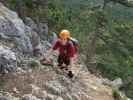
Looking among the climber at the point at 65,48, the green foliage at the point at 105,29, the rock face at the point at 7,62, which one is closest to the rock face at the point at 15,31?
the climber at the point at 65,48

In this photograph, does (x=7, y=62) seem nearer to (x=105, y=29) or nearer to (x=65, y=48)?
(x=65, y=48)

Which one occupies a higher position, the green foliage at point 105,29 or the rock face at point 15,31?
the rock face at point 15,31

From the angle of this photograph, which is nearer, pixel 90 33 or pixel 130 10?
pixel 90 33

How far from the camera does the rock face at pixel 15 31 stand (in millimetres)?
11537

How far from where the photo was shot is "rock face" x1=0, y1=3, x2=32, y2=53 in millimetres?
11537

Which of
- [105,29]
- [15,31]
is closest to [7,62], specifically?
[15,31]

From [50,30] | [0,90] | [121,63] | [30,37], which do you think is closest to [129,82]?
[121,63]

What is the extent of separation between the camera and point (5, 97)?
8094 mm

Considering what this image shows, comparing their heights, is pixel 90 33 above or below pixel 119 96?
below

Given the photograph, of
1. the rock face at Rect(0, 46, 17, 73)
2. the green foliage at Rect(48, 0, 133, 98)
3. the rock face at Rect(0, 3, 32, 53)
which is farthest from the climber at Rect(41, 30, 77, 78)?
the green foliage at Rect(48, 0, 133, 98)

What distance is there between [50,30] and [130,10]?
604 inches

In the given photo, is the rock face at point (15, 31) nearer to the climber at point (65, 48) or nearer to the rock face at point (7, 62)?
the climber at point (65, 48)

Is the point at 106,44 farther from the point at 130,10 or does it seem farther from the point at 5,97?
the point at 5,97

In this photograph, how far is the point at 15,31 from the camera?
11.9 meters
